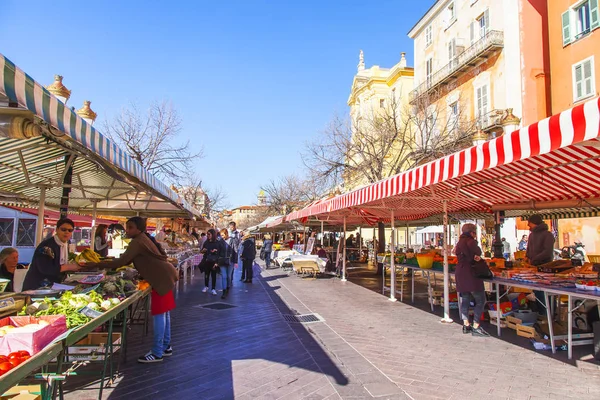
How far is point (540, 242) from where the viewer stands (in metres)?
7.52

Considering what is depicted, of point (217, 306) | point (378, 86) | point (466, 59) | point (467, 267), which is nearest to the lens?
point (467, 267)

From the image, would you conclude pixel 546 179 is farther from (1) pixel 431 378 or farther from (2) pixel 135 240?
(2) pixel 135 240

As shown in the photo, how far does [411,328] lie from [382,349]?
1541 mm

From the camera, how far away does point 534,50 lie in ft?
75.7

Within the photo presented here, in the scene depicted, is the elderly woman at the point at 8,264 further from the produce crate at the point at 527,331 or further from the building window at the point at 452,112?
the building window at the point at 452,112

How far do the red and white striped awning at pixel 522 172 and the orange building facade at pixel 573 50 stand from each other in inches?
527

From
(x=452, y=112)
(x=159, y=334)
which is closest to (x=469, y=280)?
(x=159, y=334)

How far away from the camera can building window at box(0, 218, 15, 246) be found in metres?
20.2

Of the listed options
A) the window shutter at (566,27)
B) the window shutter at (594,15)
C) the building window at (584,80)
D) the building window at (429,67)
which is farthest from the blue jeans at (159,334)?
the building window at (429,67)

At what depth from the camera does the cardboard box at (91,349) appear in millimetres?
4312

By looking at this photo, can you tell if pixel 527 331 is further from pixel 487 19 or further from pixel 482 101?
pixel 487 19

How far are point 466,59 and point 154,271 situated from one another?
87.8 feet

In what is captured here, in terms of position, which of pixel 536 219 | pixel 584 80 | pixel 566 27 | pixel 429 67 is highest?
pixel 429 67

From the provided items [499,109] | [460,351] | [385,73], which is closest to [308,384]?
[460,351]
